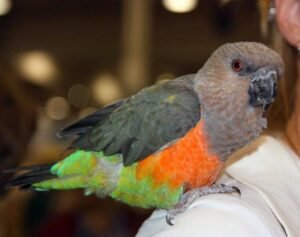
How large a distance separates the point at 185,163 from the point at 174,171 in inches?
0.8

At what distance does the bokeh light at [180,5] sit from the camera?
10.8ft

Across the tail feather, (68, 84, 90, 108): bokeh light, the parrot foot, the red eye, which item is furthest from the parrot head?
(68, 84, 90, 108): bokeh light

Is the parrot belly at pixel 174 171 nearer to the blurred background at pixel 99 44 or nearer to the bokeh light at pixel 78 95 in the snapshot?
the blurred background at pixel 99 44

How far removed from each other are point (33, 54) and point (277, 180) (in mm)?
2910

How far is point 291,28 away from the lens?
3.02ft

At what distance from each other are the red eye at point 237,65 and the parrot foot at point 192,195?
5.9 inches

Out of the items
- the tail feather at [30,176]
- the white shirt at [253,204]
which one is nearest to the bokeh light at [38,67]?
the tail feather at [30,176]

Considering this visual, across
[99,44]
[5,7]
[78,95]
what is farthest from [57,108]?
[5,7]

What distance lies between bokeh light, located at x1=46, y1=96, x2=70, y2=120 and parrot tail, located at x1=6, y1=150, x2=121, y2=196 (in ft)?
8.24

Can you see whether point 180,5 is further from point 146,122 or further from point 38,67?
point 146,122

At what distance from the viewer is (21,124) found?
1390 millimetres

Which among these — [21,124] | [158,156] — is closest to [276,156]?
[158,156]

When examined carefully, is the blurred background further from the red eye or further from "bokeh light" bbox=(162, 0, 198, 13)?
the red eye

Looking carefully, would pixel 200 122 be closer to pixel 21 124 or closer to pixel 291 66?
pixel 291 66
